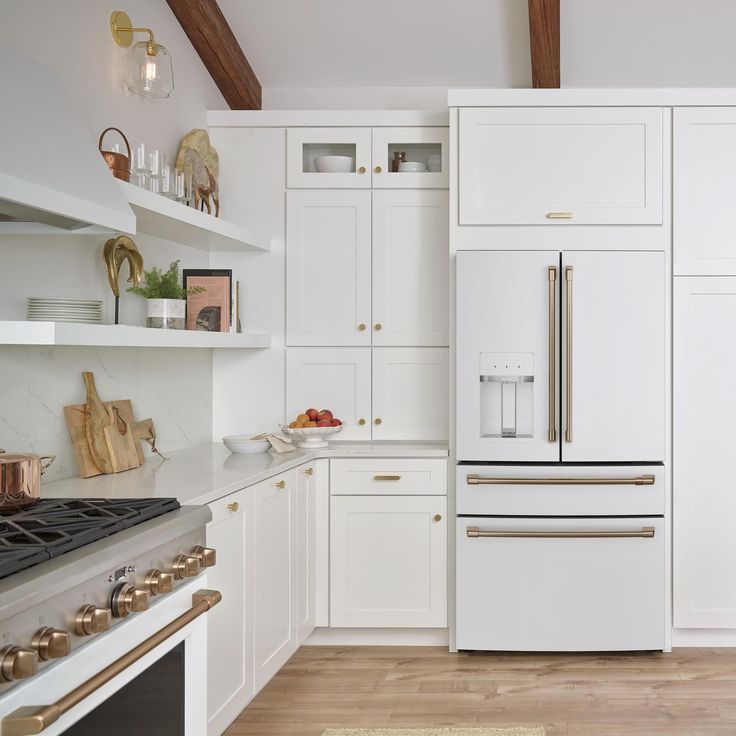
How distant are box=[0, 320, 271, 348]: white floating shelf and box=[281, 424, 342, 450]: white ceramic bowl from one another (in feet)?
1.61

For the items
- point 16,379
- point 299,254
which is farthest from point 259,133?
point 16,379

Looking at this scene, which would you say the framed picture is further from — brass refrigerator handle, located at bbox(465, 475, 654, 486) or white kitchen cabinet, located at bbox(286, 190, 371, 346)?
brass refrigerator handle, located at bbox(465, 475, 654, 486)

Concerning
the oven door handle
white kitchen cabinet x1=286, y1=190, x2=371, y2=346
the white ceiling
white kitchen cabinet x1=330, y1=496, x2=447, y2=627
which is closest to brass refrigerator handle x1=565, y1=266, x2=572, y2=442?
white kitchen cabinet x1=330, y1=496, x2=447, y2=627

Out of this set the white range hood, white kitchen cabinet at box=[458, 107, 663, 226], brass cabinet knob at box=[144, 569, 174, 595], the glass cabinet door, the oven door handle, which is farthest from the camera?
the glass cabinet door

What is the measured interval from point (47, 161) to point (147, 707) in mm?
1241

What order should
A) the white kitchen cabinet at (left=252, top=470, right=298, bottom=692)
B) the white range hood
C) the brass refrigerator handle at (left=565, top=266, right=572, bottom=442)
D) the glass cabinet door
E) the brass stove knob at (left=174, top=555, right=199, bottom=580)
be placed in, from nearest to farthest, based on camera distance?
the brass stove knob at (left=174, top=555, right=199, bottom=580) < the white range hood < the white kitchen cabinet at (left=252, top=470, right=298, bottom=692) < the brass refrigerator handle at (left=565, top=266, right=572, bottom=442) < the glass cabinet door

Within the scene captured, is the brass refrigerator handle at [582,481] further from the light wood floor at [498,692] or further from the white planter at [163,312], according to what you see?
the white planter at [163,312]

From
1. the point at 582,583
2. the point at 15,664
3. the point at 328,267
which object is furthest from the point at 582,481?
the point at 15,664

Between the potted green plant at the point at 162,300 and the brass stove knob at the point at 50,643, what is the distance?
1.87 meters

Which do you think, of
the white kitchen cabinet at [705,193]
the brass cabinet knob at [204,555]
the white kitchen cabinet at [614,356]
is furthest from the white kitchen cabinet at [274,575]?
the white kitchen cabinet at [705,193]

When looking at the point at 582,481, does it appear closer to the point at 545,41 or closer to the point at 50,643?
the point at 545,41

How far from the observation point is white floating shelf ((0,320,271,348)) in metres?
2.06

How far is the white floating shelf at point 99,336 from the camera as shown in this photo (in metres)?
2.06

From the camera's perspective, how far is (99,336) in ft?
7.69
